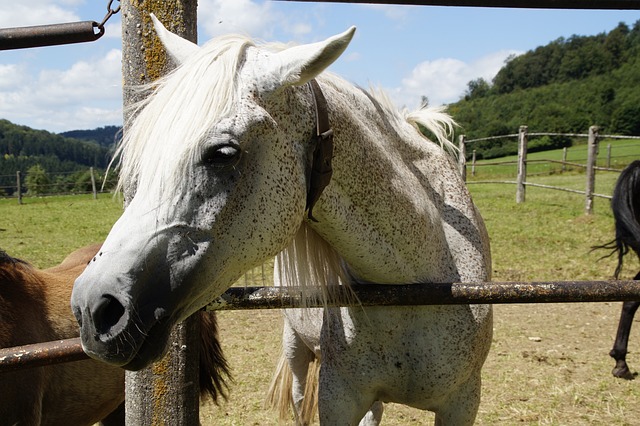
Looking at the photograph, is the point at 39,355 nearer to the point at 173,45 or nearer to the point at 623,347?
the point at 173,45

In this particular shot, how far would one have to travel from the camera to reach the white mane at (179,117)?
1.21m

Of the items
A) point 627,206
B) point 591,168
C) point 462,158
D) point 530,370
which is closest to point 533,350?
point 530,370

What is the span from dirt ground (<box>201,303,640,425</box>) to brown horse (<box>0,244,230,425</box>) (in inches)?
37.8

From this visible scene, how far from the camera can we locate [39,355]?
4.86 ft

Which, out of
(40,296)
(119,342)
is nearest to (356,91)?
(119,342)

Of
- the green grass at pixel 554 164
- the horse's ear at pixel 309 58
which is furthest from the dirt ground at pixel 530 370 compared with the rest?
the green grass at pixel 554 164

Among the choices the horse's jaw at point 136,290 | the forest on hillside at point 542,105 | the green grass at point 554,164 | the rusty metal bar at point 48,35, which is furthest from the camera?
the forest on hillside at point 542,105

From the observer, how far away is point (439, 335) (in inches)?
72.8

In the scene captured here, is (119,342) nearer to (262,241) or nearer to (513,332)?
(262,241)

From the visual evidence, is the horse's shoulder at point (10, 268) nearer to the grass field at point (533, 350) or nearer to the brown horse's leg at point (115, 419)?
the brown horse's leg at point (115, 419)

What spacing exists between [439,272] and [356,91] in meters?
0.64

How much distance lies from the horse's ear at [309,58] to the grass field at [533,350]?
3.02 m

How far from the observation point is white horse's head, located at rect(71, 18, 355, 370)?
3.80 ft

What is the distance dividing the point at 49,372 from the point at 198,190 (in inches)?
81.4
